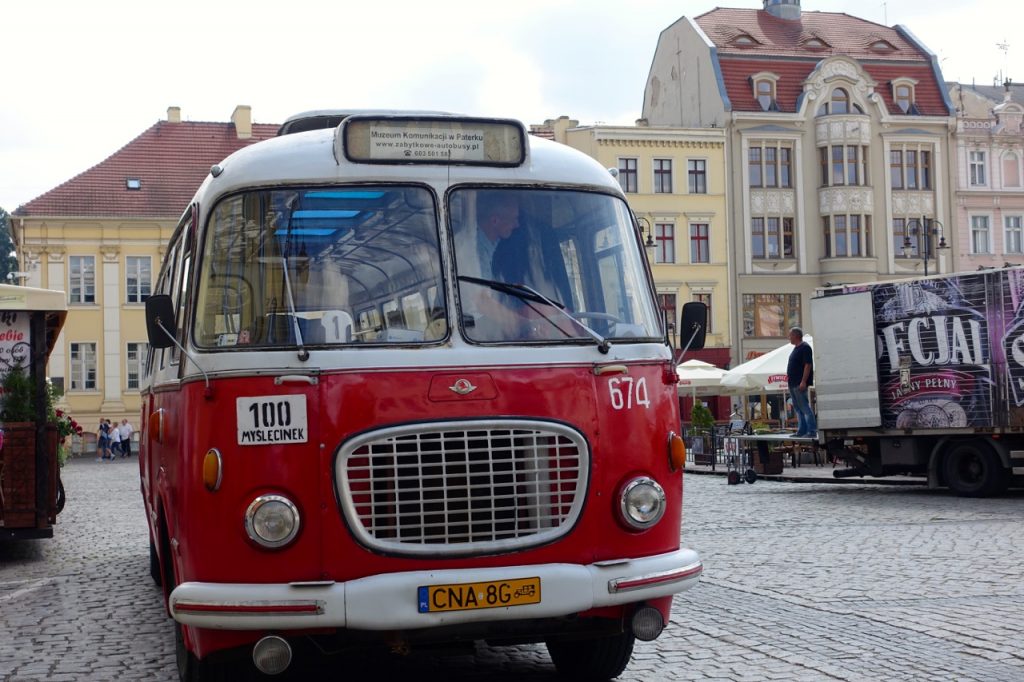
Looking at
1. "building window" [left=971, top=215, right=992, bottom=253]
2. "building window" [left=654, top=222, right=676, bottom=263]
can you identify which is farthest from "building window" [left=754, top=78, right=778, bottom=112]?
"building window" [left=971, top=215, right=992, bottom=253]

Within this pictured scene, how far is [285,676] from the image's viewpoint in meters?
7.68

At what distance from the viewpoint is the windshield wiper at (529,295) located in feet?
21.9

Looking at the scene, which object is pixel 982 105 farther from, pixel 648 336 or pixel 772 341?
pixel 648 336

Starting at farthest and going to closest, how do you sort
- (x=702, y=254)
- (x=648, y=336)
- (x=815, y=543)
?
(x=702, y=254) < (x=815, y=543) < (x=648, y=336)

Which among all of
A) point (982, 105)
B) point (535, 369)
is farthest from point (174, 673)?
point (982, 105)

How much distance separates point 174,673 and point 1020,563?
7386 mm

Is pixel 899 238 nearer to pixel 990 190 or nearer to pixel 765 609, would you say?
pixel 990 190

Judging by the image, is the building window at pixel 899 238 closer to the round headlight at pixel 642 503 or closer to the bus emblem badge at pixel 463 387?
the round headlight at pixel 642 503

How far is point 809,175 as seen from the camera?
200 ft

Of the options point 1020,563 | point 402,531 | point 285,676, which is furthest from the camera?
point 1020,563

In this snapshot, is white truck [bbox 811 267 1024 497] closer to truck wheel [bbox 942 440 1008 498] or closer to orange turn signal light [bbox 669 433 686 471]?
truck wheel [bbox 942 440 1008 498]

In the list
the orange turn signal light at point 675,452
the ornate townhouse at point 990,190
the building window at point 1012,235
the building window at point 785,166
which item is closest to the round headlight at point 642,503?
the orange turn signal light at point 675,452

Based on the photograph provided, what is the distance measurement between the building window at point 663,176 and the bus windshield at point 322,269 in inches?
2144

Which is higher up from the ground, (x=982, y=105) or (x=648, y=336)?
(x=982, y=105)
